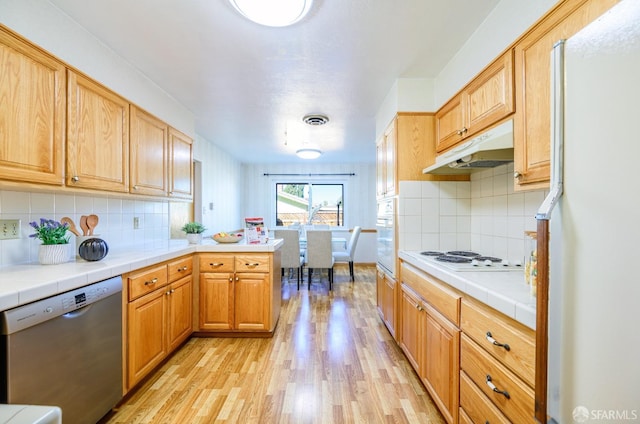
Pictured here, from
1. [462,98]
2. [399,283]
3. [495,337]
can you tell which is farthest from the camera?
[399,283]

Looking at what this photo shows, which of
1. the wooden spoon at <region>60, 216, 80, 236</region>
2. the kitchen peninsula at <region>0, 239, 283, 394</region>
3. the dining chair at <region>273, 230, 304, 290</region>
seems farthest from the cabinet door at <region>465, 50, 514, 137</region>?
the dining chair at <region>273, 230, 304, 290</region>

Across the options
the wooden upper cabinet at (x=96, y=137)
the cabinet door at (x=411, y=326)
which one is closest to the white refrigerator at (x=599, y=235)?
the cabinet door at (x=411, y=326)

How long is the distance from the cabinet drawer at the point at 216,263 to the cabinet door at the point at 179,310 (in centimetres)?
16

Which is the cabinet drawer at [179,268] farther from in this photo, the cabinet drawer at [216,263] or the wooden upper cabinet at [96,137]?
the wooden upper cabinet at [96,137]

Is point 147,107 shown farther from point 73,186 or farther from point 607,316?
point 607,316

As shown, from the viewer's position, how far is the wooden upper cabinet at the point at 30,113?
1.25m

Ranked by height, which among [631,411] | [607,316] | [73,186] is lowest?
[631,411]

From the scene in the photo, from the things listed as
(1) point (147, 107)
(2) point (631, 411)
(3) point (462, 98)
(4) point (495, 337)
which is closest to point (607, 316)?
(2) point (631, 411)

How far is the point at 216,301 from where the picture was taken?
253 centimetres

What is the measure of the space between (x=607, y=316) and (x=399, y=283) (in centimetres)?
174

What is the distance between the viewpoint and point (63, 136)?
4.99ft

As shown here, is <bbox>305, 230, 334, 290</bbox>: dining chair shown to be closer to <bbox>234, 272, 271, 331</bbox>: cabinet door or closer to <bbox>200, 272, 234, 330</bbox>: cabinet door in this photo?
<bbox>234, 272, 271, 331</bbox>: cabinet door

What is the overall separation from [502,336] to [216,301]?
2286mm

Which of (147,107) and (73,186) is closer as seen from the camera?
(73,186)
